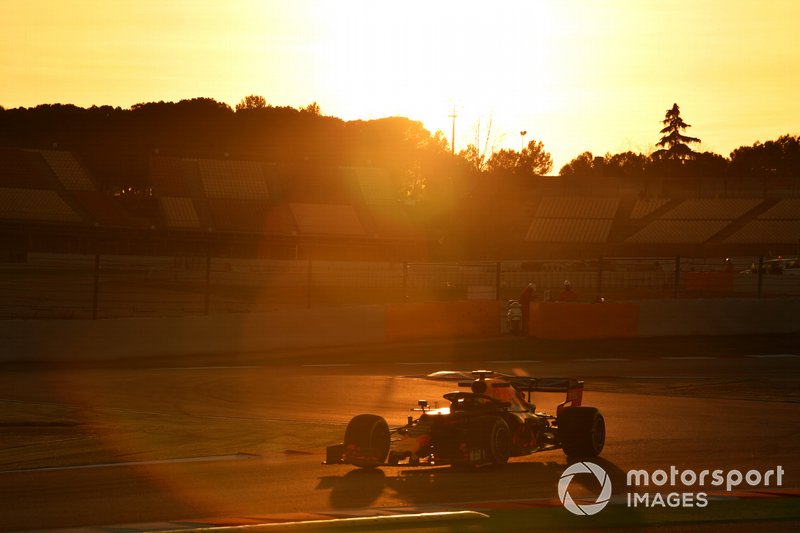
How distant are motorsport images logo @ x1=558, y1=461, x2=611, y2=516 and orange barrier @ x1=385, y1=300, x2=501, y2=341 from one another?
1710 cm

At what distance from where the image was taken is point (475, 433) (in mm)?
9867

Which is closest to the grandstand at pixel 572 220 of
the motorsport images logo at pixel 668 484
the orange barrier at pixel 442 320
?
the orange barrier at pixel 442 320

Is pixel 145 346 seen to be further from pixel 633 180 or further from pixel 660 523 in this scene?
pixel 633 180

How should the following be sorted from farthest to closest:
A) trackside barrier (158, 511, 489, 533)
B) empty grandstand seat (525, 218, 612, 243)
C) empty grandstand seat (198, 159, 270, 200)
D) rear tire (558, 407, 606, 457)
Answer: empty grandstand seat (198, 159, 270, 200) → empty grandstand seat (525, 218, 612, 243) → rear tire (558, 407, 606, 457) → trackside barrier (158, 511, 489, 533)

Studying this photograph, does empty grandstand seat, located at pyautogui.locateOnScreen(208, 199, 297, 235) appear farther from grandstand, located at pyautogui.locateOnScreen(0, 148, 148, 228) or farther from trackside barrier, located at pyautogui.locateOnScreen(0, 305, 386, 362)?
trackside barrier, located at pyautogui.locateOnScreen(0, 305, 386, 362)

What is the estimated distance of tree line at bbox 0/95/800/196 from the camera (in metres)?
116

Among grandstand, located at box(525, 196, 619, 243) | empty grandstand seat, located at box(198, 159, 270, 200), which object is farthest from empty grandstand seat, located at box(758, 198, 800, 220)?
empty grandstand seat, located at box(198, 159, 270, 200)

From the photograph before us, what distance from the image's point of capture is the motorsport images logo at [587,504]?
27.3ft

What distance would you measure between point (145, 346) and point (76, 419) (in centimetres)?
965

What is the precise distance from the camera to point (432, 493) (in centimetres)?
899

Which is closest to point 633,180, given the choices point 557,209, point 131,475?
point 557,209

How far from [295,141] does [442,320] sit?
9978cm

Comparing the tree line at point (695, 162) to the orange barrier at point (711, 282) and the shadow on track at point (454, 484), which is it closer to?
the orange barrier at point (711, 282)

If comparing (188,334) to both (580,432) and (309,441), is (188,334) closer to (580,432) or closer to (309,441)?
(309,441)
